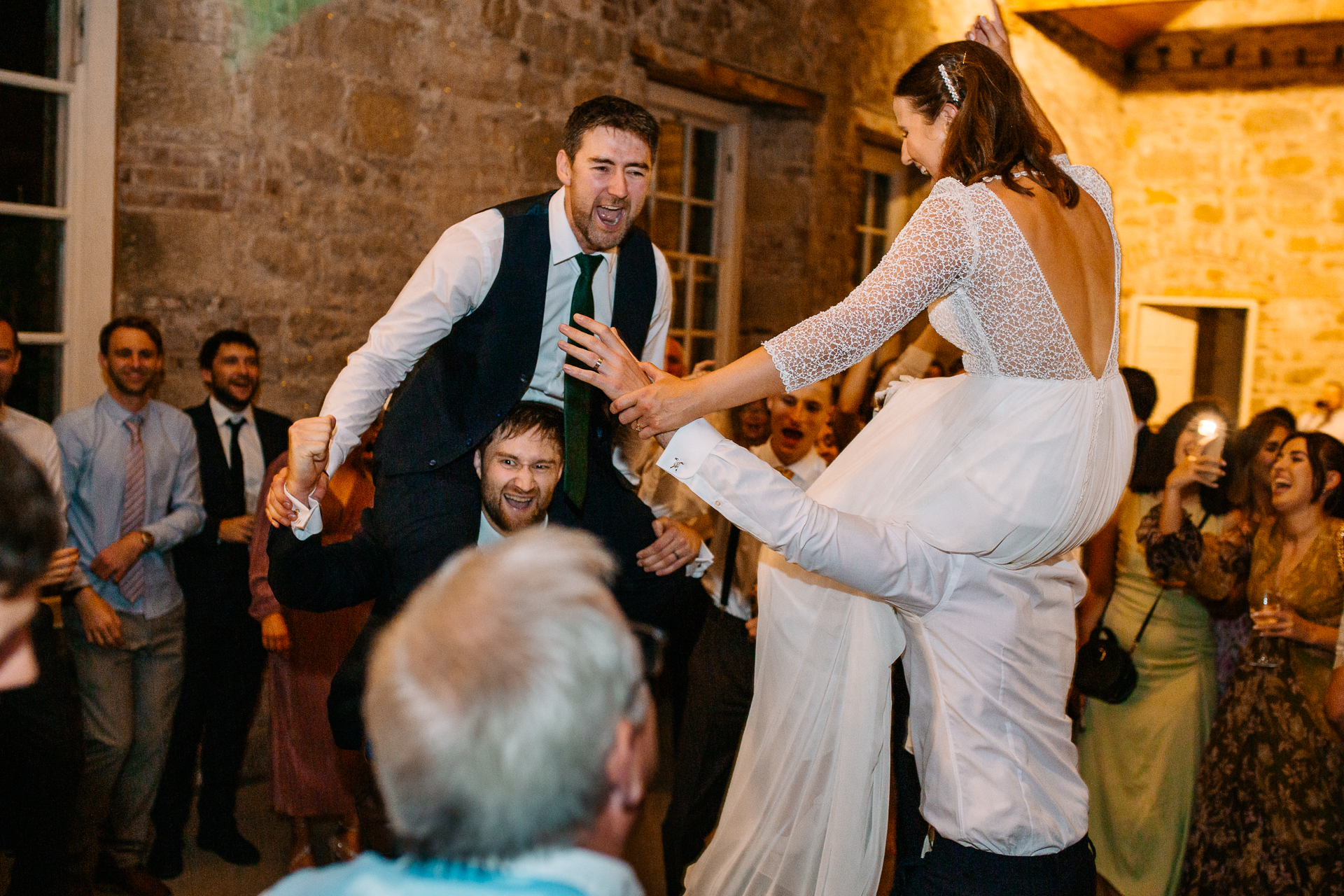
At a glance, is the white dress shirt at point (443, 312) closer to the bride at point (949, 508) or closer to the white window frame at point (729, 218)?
the bride at point (949, 508)

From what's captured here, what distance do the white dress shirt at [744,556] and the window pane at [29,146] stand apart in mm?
2809

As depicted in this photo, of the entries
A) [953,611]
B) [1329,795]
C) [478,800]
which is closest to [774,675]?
[953,611]

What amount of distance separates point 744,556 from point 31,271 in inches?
111

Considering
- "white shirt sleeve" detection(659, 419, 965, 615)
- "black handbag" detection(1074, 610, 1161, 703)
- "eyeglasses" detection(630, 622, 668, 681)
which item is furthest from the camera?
"black handbag" detection(1074, 610, 1161, 703)

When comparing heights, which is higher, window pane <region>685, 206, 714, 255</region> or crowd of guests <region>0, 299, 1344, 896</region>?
window pane <region>685, 206, 714, 255</region>

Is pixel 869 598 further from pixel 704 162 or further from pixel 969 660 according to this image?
pixel 704 162

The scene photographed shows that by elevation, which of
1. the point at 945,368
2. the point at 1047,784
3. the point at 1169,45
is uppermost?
the point at 1169,45

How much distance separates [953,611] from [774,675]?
1.36 ft

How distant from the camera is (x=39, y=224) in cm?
421

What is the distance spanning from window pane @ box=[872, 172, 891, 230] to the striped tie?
617 centimetres

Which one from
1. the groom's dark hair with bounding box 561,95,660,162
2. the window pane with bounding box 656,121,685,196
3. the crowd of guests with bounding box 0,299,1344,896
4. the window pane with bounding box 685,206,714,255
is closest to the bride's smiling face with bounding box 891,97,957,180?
the groom's dark hair with bounding box 561,95,660,162

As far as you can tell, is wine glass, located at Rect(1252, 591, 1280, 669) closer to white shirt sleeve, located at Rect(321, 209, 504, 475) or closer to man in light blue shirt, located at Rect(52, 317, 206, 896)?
white shirt sleeve, located at Rect(321, 209, 504, 475)

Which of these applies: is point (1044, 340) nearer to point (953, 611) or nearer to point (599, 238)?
point (953, 611)

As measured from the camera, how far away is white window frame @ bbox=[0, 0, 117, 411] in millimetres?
4172
